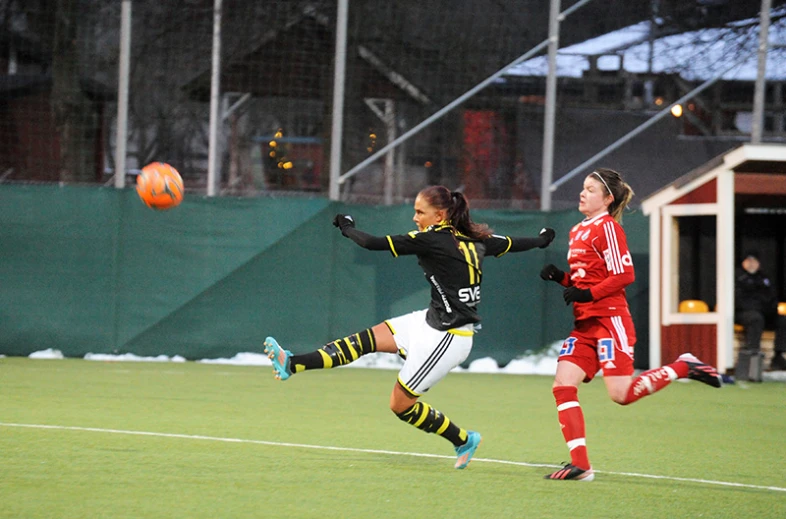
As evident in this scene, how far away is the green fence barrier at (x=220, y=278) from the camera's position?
52.4 feet

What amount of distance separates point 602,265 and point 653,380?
31.7 inches

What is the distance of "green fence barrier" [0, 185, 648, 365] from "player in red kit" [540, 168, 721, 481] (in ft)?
29.0

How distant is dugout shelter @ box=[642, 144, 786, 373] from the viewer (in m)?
15.5

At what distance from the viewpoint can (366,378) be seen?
1470cm

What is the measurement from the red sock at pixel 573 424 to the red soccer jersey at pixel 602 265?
0.52 metres

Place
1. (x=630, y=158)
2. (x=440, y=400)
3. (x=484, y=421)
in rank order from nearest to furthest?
(x=484, y=421) < (x=440, y=400) < (x=630, y=158)

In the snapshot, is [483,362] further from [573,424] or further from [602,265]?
[573,424]

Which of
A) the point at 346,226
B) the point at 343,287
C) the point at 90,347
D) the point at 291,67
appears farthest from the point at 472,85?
the point at 346,226

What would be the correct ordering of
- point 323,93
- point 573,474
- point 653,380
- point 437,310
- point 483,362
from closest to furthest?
1. point 573,474
2. point 437,310
3. point 653,380
4. point 483,362
5. point 323,93

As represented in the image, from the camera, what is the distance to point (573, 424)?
7.28m

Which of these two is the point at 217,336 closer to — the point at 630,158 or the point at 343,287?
the point at 343,287

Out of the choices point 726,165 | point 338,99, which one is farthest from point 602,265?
point 338,99

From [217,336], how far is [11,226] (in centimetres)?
318

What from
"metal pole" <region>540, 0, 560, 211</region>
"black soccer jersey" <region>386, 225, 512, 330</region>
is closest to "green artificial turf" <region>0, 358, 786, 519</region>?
"black soccer jersey" <region>386, 225, 512, 330</region>
